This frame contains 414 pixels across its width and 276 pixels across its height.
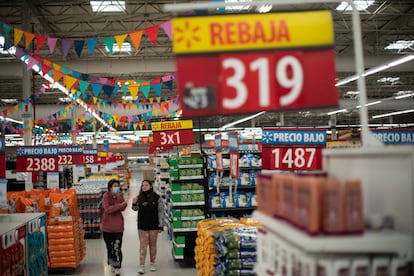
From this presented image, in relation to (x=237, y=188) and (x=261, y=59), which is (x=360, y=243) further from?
(x=237, y=188)

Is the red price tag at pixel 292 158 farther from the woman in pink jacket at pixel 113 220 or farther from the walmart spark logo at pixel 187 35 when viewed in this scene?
the walmart spark logo at pixel 187 35

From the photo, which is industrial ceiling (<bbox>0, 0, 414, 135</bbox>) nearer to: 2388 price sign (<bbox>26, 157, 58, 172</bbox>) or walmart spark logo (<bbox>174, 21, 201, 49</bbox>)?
2388 price sign (<bbox>26, 157, 58, 172</bbox>)

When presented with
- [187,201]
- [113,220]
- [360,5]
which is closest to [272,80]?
[113,220]

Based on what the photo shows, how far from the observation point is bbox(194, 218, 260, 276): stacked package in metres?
4.89

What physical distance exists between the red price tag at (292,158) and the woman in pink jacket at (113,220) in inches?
107

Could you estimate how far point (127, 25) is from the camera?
15.7 metres

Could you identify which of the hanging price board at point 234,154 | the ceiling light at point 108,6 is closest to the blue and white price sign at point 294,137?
the hanging price board at point 234,154

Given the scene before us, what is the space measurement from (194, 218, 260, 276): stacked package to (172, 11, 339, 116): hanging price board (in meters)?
2.39

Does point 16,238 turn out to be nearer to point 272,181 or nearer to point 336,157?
point 272,181

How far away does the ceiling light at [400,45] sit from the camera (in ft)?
60.3

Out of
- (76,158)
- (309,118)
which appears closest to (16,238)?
(76,158)

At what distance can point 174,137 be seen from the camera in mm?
10445

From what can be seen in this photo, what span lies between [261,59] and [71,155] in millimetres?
12884

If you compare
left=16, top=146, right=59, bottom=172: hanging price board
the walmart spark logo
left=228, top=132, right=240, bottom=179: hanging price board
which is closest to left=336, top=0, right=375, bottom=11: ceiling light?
left=228, top=132, right=240, bottom=179: hanging price board
